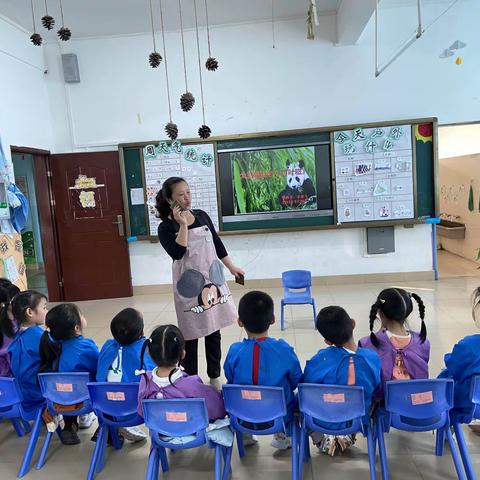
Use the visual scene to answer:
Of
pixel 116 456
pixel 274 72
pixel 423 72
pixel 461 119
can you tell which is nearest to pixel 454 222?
pixel 461 119

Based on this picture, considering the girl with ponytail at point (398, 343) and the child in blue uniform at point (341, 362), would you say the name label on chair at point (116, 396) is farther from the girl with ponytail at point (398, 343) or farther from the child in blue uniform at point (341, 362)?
the girl with ponytail at point (398, 343)

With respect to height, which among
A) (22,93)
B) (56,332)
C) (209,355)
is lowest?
(209,355)

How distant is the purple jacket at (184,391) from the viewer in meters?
1.74

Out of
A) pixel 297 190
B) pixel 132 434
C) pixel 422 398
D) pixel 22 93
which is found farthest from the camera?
pixel 297 190

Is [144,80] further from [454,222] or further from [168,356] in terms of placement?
[454,222]

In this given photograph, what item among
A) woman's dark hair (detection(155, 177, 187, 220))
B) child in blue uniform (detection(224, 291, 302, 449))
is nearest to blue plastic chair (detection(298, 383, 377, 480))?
child in blue uniform (detection(224, 291, 302, 449))

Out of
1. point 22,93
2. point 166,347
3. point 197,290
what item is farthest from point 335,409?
point 22,93

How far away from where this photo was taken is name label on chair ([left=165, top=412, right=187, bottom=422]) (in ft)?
5.45

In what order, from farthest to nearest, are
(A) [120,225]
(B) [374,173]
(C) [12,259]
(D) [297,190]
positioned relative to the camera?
(A) [120,225], (D) [297,190], (B) [374,173], (C) [12,259]

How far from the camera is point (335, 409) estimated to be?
5.45 feet

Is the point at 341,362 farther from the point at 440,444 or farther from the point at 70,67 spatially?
the point at 70,67

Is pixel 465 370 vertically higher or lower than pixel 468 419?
higher

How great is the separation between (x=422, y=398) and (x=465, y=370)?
257mm

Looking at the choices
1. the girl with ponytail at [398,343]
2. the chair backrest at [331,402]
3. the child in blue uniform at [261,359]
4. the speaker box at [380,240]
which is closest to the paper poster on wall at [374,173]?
the speaker box at [380,240]
